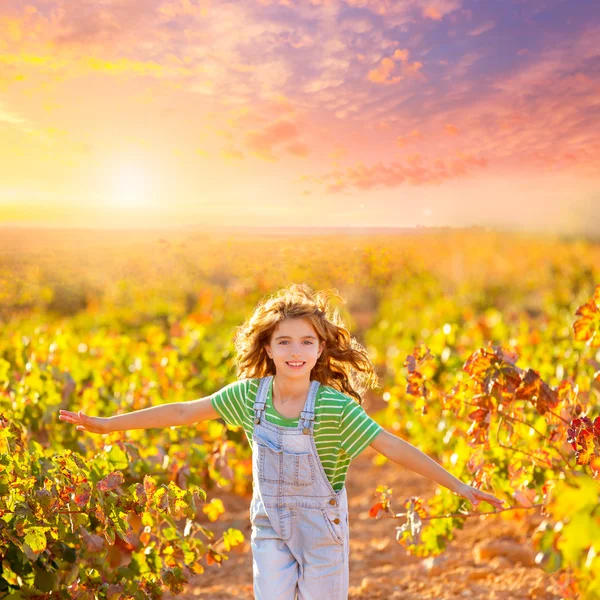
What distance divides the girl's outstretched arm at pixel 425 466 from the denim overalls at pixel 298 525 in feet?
0.65

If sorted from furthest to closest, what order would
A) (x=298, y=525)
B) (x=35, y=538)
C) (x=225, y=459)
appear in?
1. (x=225, y=459)
2. (x=298, y=525)
3. (x=35, y=538)

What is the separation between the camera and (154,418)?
2398 mm

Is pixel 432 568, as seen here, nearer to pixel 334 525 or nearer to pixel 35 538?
pixel 334 525

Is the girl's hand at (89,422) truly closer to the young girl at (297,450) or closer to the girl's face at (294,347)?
the young girl at (297,450)

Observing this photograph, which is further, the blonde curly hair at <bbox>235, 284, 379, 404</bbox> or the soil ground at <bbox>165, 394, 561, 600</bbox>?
the soil ground at <bbox>165, 394, 561, 600</bbox>

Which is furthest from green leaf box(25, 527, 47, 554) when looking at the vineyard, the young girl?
the young girl

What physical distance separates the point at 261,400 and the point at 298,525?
1.25 feet

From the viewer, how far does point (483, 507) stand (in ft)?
10.1

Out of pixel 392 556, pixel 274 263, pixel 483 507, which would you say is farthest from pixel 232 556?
pixel 274 263

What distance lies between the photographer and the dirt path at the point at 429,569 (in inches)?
127

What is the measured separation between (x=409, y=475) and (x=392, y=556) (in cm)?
170

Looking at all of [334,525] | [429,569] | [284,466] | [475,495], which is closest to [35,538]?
[284,466]

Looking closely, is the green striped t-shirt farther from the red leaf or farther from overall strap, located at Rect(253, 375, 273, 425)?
the red leaf

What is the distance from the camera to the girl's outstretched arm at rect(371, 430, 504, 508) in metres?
2.09
